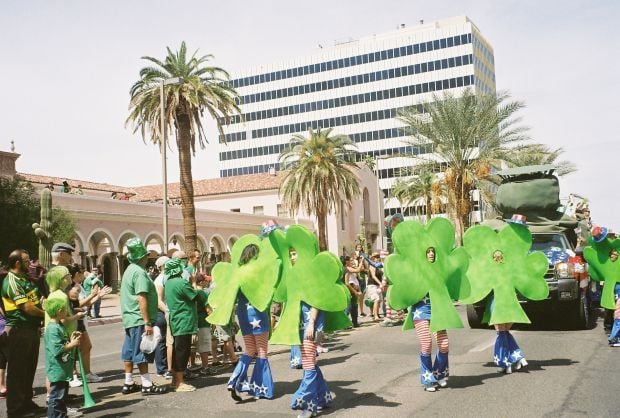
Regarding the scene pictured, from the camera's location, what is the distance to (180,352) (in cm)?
789

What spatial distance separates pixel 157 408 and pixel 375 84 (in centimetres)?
7791

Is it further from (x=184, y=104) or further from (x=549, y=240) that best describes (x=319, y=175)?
(x=549, y=240)

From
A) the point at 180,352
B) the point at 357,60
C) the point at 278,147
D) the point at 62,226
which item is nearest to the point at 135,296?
the point at 180,352

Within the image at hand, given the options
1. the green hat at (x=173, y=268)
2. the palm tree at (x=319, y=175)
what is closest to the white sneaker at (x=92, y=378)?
the green hat at (x=173, y=268)

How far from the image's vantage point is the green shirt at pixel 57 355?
6.28 meters

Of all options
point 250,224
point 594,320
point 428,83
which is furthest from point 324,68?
point 594,320

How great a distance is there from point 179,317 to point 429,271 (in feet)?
10.6

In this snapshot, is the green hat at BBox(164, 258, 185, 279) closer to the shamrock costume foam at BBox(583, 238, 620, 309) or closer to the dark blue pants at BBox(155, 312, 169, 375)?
the dark blue pants at BBox(155, 312, 169, 375)

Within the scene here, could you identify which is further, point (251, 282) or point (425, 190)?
point (425, 190)

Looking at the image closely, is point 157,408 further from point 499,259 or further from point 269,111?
point 269,111

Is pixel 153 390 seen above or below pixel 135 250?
below

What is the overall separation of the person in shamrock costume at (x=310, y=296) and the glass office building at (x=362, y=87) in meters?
69.5

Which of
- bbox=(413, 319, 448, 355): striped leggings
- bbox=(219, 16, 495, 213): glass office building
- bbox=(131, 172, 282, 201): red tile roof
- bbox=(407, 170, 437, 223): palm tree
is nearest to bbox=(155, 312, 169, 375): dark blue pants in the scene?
bbox=(413, 319, 448, 355): striped leggings

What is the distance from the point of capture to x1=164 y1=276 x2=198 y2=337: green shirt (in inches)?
312
